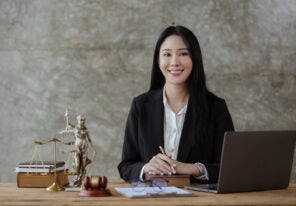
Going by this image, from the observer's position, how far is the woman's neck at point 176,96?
311cm

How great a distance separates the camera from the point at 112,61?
4.38 meters

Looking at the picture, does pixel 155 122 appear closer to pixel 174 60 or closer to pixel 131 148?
pixel 131 148

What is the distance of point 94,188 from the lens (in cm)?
225

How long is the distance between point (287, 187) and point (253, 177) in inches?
11.3

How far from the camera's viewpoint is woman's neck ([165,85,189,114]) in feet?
10.2

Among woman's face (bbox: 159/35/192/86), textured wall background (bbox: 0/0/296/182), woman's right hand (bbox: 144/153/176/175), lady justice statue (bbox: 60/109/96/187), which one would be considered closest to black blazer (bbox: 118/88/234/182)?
woman's face (bbox: 159/35/192/86)

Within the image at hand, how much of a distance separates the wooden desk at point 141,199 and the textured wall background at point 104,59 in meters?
2.01

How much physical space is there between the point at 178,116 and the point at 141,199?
1005 mm

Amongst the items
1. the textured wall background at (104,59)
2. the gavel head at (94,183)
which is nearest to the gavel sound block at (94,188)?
the gavel head at (94,183)

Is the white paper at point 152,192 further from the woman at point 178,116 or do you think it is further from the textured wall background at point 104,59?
the textured wall background at point 104,59

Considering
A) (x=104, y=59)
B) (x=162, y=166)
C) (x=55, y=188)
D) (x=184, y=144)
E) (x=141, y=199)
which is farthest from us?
(x=104, y=59)

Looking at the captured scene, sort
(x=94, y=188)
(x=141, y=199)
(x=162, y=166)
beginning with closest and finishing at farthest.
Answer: (x=141, y=199) → (x=94, y=188) → (x=162, y=166)

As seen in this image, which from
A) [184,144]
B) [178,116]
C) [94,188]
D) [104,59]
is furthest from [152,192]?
[104,59]

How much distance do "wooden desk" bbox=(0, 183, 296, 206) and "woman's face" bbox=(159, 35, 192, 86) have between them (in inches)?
35.1
